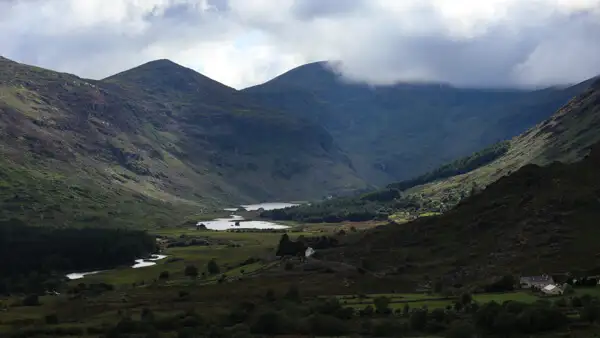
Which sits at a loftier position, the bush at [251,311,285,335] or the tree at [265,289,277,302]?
the tree at [265,289,277,302]

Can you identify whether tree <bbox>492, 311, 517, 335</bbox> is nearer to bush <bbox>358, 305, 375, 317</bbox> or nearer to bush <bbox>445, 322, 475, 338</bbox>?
bush <bbox>445, 322, 475, 338</bbox>

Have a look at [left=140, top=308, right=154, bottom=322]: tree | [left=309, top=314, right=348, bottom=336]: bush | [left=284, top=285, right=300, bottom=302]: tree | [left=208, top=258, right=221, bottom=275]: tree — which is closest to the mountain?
[left=208, top=258, right=221, bottom=275]: tree

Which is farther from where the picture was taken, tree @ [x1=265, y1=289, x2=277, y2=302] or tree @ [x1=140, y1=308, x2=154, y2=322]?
tree @ [x1=265, y1=289, x2=277, y2=302]

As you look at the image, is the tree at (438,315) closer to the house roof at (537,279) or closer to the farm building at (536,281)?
the farm building at (536,281)

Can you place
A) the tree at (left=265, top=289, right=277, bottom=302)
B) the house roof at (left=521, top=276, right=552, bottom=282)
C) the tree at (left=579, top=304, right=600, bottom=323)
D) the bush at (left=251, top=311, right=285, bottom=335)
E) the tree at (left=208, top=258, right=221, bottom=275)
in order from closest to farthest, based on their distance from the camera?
the tree at (left=579, top=304, right=600, bottom=323)
the bush at (left=251, top=311, right=285, bottom=335)
the house roof at (left=521, top=276, right=552, bottom=282)
the tree at (left=265, top=289, right=277, bottom=302)
the tree at (left=208, top=258, right=221, bottom=275)

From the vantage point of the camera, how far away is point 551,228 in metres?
158

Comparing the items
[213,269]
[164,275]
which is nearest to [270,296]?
[213,269]

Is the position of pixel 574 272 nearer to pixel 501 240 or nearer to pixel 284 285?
pixel 501 240

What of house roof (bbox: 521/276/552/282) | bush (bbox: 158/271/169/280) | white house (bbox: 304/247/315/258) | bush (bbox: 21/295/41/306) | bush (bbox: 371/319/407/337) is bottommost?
bush (bbox: 371/319/407/337)

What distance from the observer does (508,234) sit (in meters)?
161

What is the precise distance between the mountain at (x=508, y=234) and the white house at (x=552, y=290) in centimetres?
2264

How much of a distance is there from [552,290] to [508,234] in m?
49.5

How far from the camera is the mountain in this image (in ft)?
484

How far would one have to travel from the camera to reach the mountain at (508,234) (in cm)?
14738
